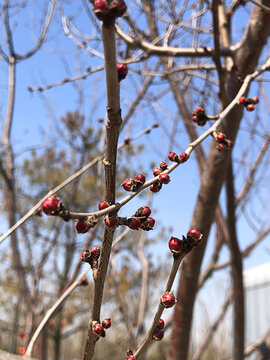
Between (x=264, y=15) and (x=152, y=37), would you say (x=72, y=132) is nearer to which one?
(x=152, y=37)

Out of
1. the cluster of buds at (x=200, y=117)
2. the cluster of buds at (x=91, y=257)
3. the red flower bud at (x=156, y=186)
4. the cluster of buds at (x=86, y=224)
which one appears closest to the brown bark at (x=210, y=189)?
the cluster of buds at (x=200, y=117)

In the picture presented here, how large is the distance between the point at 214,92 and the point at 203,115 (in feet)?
5.30

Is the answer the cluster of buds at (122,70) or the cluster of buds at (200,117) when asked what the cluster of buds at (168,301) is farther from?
the cluster of buds at (200,117)

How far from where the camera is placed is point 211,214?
5.62 feet

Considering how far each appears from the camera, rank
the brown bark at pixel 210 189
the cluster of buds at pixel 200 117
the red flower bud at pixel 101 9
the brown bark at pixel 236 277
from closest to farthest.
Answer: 1. the red flower bud at pixel 101 9
2. the cluster of buds at pixel 200 117
3. the brown bark at pixel 210 189
4. the brown bark at pixel 236 277

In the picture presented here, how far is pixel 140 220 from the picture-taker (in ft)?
2.37

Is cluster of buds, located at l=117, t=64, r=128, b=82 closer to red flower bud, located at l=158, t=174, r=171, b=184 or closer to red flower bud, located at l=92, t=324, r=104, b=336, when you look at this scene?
red flower bud, located at l=158, t=174, r=171, b=184

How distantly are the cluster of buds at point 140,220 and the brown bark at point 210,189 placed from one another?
0.97 m

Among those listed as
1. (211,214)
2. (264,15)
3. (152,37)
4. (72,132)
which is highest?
(72,132)

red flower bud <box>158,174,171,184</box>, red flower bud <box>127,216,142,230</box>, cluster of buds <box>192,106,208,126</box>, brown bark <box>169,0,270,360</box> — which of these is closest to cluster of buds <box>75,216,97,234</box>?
red flower bud <box>127,216,142,230</box>

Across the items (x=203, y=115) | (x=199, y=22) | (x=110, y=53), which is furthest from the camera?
(x=199, y=22)

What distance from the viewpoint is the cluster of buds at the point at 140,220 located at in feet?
2.26

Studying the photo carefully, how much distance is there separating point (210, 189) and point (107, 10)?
129 cm

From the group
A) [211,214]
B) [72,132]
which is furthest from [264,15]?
[72,132]
